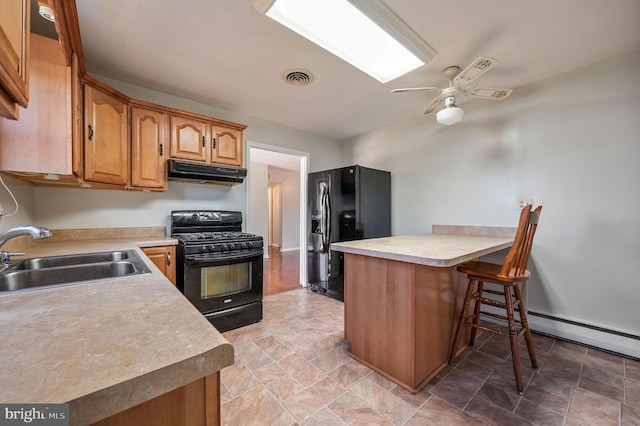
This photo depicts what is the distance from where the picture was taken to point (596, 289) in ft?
7.07

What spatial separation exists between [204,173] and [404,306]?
7.18ft

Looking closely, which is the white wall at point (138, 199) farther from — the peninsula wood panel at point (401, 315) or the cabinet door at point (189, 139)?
the peninsula wood panel at point (401, 315)

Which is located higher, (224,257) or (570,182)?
(570,182)

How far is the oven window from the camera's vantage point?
2.32 metres

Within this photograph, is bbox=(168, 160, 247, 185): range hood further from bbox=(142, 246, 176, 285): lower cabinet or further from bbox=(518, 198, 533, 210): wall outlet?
bbox=(518, 198, 533, 210): wall outlet

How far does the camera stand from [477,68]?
176 centimetres

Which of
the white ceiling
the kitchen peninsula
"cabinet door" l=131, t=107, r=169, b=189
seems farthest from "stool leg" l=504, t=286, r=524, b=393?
"cabinet door" l=131, t=107, r=169, b=189

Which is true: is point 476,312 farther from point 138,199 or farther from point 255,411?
point 138,199

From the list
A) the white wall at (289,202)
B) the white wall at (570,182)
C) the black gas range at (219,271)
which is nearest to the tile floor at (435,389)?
the black gas range at (219,271)

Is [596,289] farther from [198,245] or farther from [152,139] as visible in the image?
[152,139]

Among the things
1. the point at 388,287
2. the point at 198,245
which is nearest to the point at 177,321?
the point at 388,287

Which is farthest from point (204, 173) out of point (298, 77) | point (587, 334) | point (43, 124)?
point (587, 334)

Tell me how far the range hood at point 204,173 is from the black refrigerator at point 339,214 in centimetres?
118

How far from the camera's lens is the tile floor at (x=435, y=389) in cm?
140
